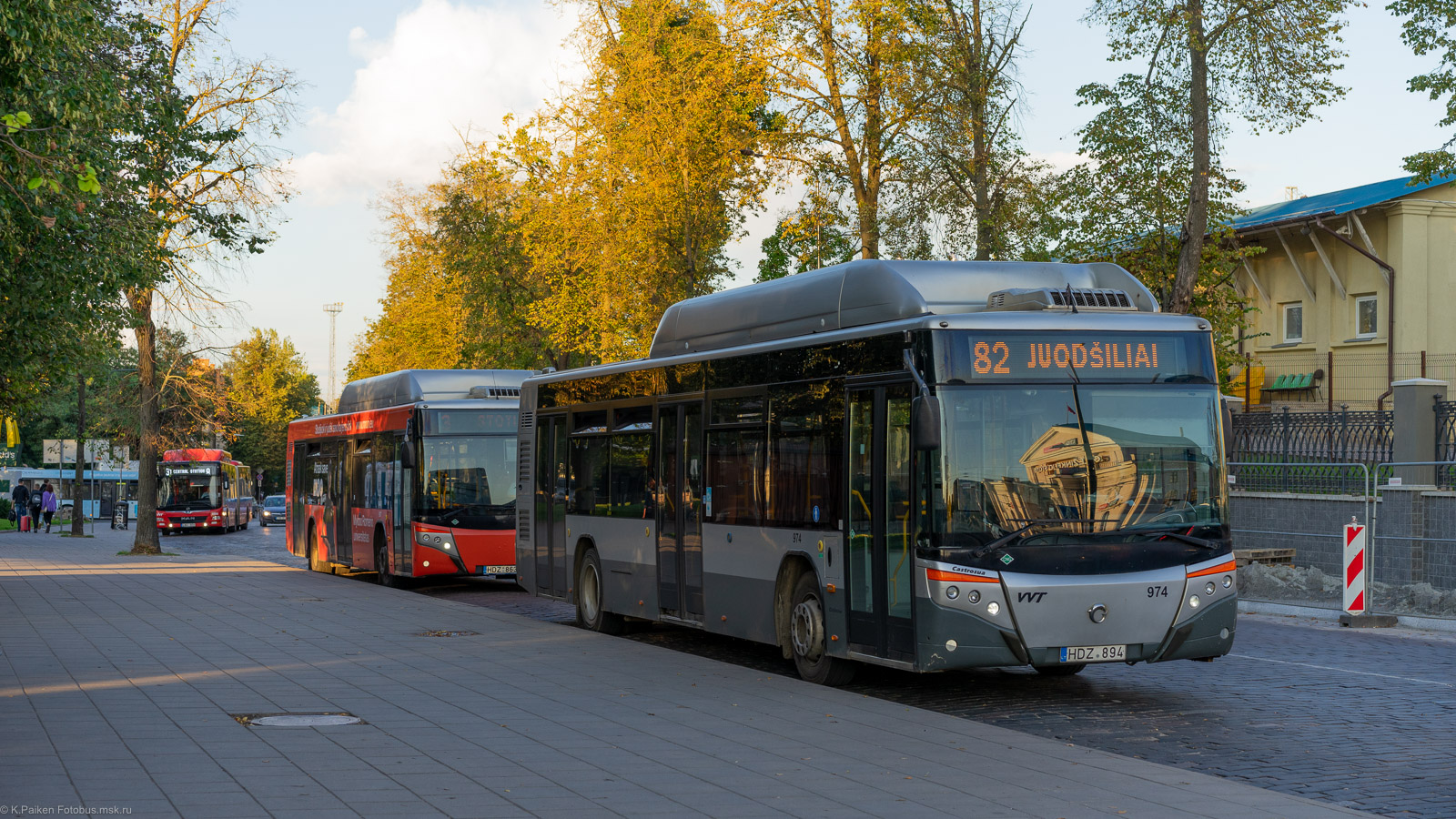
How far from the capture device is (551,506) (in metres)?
18.7

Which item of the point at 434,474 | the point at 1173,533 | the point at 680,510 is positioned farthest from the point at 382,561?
the point at 1173,533

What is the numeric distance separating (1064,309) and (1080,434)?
116 cm

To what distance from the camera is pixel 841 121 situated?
28.3 metres

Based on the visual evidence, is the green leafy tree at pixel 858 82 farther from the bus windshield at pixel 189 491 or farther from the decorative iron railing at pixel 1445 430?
the bus windshield at pixel 189 491

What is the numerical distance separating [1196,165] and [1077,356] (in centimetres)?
1609

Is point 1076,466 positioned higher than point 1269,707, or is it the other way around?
point 1076,466

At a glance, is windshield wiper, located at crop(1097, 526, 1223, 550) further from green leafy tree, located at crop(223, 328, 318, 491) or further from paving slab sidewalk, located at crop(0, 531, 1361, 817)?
green leafy tree, located at crop(223, 328, 318, 491)

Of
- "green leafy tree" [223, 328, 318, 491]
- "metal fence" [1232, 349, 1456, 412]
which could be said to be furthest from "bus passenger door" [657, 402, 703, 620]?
"green leafy tree" [223, 328, 318, 491]

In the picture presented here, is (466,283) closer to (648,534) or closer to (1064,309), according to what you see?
(648,534)

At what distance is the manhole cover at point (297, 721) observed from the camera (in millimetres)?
9760

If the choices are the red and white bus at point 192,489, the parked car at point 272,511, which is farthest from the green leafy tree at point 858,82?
the parked car at point 272,511

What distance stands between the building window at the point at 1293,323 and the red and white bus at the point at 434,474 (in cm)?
2677

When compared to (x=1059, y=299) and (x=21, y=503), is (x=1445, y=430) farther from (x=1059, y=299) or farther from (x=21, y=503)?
(x=21, y=503)

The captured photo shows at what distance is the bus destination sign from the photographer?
11.0 metres
